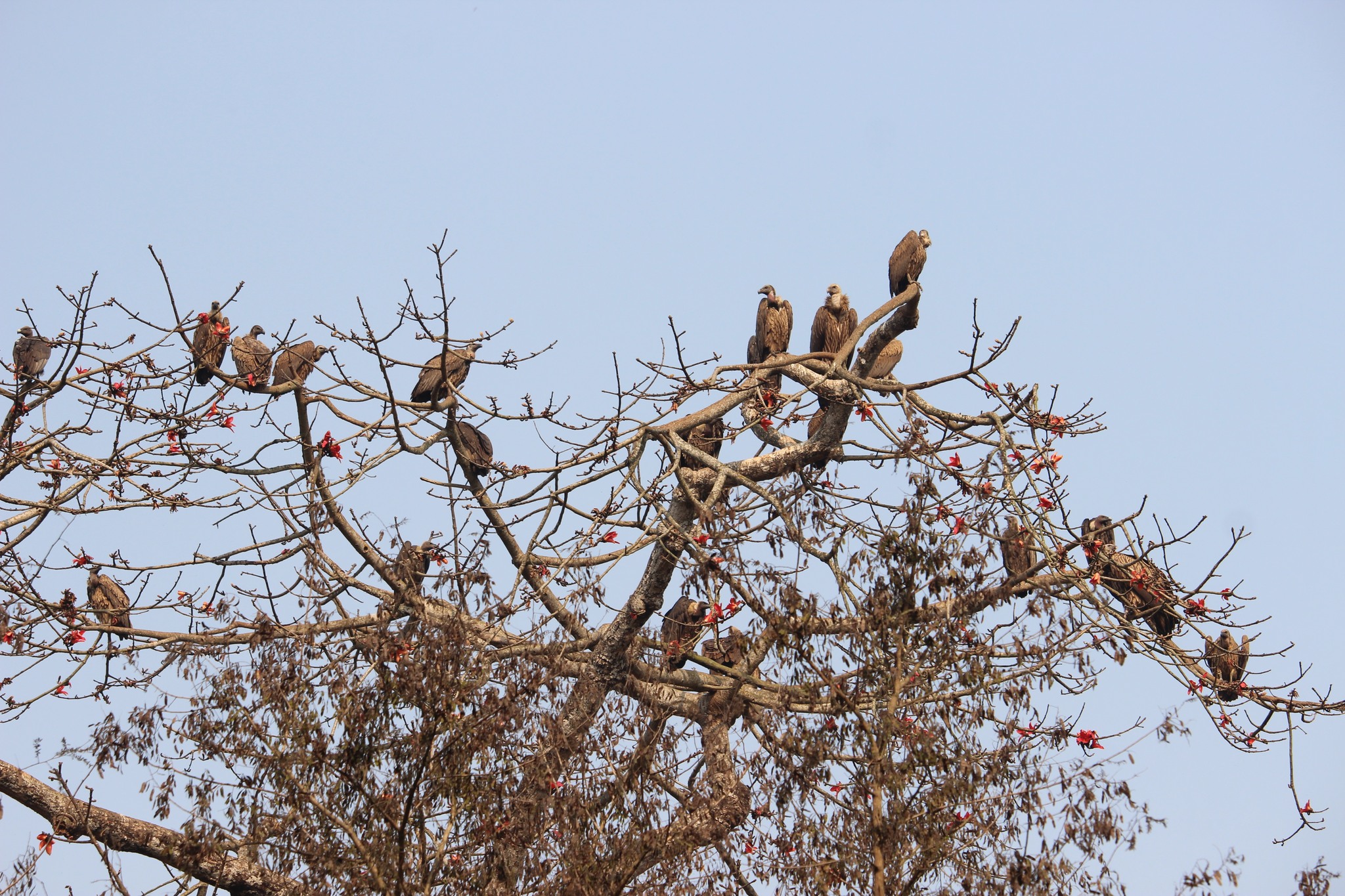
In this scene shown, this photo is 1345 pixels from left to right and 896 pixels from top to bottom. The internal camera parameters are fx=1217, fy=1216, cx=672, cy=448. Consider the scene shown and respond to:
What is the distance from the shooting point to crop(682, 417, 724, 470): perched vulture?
26.8 ft

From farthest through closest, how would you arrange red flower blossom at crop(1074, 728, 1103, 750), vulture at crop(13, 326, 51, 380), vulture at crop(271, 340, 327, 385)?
1. vulture at crop(13, 326, 51, 380)
2. vulture at crop(271, 340, 327, 385)
3. red flower blossom at crop(1074, 728, 1103, 750)

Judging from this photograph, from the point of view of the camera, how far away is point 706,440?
8398 mm

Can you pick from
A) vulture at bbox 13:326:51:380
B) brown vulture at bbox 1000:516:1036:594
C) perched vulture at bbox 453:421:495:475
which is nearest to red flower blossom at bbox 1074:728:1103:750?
brown vulture at bbox 1000:516:1036:594

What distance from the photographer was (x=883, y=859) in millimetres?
5391

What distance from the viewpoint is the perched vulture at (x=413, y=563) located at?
619 centimetres

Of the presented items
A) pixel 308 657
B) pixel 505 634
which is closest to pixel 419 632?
pixel 308 657

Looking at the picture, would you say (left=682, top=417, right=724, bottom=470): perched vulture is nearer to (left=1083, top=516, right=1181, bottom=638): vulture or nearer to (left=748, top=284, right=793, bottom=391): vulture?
(left=748, top=284, right=793, bottom=391): vulture

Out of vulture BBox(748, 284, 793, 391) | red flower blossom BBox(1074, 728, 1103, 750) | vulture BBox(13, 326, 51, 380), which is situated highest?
vulture BBox(748, 284, 793, 391)

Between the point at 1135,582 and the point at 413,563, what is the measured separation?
409cm

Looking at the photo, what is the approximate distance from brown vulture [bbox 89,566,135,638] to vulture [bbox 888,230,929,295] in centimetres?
534

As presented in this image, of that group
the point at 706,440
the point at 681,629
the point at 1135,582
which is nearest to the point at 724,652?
the point at 681,629

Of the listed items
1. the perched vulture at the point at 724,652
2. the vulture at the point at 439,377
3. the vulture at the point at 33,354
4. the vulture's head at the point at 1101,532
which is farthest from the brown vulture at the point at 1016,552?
the vulture at the point at 33,354

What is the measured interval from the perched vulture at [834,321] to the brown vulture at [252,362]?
4177 mm

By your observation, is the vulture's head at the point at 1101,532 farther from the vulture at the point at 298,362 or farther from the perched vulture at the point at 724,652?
the vulture at the point at 298,362
